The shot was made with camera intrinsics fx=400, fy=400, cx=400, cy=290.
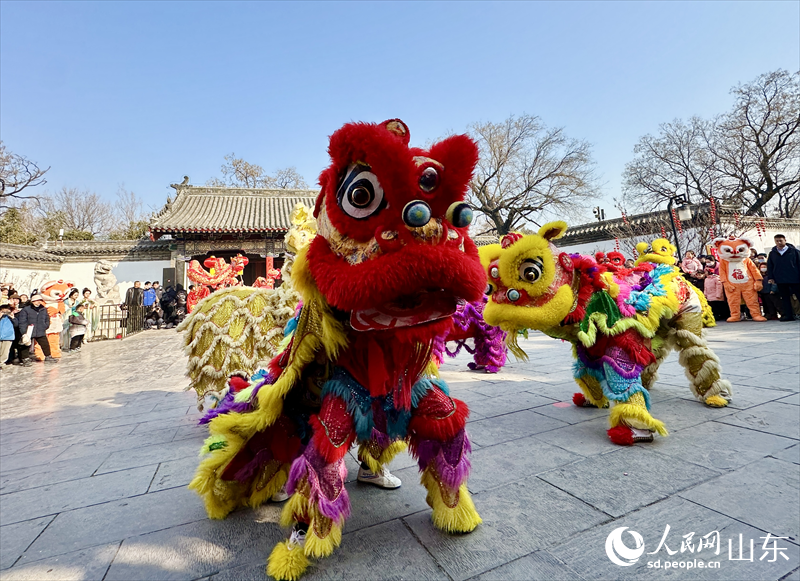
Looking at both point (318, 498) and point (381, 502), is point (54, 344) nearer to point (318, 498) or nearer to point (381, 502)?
point (381, 502)

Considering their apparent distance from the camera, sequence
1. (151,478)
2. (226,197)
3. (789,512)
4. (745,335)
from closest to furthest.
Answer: (789,512)
(151,478)
(745,335)
(226,197)

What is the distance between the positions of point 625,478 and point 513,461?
1.85 ft

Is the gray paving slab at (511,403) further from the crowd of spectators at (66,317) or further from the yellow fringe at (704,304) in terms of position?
the crowd of spectators at (66,317)

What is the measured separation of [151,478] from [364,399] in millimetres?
1719

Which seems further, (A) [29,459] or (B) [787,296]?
(B) [787,296]

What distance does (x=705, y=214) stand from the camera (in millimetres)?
13156

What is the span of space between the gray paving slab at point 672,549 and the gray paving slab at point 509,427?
1.03 meters

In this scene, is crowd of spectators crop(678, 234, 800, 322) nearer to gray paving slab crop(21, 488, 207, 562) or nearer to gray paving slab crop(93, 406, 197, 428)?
gray paving slab crop(93, 406, 197, 428)

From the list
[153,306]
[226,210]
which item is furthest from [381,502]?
[226,210]

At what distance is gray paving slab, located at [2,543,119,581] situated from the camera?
148cm

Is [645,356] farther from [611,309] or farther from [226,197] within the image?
[226,197]

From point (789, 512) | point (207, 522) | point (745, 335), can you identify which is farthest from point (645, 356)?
point (745, 335)

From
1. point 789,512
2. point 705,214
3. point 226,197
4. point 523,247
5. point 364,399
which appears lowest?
point 789,512

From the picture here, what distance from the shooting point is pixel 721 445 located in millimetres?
2367
